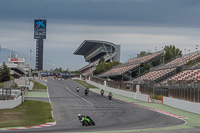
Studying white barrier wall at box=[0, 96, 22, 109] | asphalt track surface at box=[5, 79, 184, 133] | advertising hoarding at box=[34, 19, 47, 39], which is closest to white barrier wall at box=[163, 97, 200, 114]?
asphalt track surface at box=[5, 79, 184, 133]

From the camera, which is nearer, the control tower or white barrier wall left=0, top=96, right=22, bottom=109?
white barrier wall left=0, top=96, right=22, bottom=109

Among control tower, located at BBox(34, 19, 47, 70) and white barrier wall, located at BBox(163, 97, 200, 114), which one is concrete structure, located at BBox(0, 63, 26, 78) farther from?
white barrier wall, located at BBox(163, 97, 200, 114)

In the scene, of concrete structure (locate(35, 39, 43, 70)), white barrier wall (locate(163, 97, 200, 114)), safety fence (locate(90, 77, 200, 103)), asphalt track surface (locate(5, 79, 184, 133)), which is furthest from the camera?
concrete structure (locate(35, 39, 43, 70))

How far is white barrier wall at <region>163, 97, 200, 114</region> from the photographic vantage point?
3190 centimetres

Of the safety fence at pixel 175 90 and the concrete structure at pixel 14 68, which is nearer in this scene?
the safety fence at pixel 175 90

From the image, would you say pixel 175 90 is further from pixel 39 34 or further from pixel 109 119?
pixel 39 34

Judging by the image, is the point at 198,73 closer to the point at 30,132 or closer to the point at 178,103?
the point at 178,103

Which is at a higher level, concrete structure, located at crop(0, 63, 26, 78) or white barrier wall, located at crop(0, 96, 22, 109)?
concrete structure, located at crop(0, 63, 26, 78)

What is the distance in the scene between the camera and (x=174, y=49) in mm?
108250

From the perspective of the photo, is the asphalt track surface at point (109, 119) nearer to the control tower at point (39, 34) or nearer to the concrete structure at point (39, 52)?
the control tower at point (39, 34)

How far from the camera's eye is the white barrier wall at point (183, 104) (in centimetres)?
3190

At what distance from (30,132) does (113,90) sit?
49.2 m

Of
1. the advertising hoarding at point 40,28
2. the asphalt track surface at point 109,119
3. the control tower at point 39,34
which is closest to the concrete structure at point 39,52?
the control tower at point 39,34

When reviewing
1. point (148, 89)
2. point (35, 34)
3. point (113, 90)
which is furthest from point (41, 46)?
point (148, 89)
